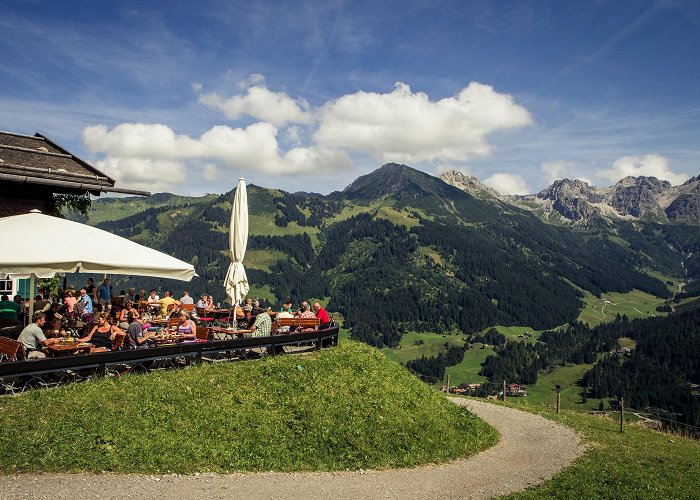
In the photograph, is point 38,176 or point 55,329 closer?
point 55,329

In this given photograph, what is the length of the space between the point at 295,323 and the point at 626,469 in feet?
42.8

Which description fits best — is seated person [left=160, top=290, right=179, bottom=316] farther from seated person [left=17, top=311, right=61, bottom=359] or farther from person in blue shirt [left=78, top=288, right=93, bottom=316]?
seated person [left=17, top=311, right=61, bottom=359]

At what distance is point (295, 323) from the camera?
21.6m

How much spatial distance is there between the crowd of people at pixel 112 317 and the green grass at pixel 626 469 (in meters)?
11.5

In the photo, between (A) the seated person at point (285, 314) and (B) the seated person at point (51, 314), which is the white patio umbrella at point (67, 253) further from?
(A) the seated person at point (285, 314)

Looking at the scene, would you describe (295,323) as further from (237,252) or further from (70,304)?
(70,304)

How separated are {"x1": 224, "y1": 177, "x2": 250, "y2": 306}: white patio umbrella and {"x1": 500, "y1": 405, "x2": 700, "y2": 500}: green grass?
12078mm

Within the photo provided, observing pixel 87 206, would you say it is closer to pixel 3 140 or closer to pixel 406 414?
pixel 3 140

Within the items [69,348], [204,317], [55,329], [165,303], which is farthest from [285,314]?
[69,348]

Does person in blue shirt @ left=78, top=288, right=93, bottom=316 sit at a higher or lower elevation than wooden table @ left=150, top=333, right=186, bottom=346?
higher

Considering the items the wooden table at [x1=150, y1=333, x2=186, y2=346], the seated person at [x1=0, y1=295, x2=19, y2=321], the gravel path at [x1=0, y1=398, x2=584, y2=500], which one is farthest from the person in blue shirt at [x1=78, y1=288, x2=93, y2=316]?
the gravel path at [x1=0, y1=398, x2=584, y2=500]

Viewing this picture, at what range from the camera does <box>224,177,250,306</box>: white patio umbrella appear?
2019cm

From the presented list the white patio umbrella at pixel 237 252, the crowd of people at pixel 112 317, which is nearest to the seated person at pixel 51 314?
the crowd of people at pixel 112 317

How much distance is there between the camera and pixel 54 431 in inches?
489
